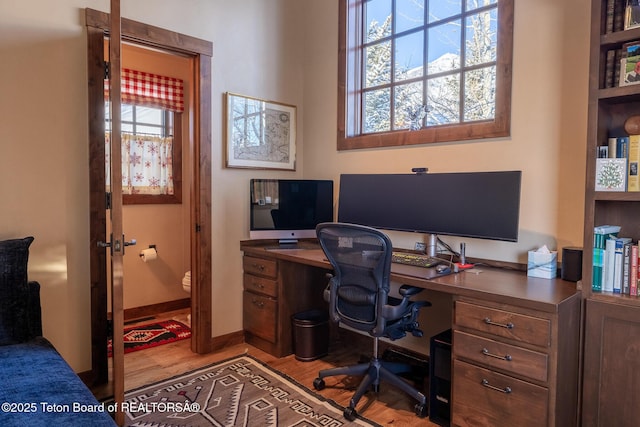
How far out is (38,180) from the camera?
90.9 inches

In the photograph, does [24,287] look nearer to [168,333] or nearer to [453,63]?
[168,333]

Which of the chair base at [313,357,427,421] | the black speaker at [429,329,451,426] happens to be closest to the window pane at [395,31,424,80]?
the black speaker at [429,329,451,426]

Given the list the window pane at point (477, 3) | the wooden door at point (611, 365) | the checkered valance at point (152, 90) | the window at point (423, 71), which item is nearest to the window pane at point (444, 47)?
the window at point (423, 71)

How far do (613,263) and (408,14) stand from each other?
213cm

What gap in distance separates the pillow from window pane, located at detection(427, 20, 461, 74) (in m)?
2.68

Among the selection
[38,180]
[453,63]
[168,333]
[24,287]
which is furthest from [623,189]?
[168,333]

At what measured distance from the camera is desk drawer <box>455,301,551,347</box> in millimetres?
1656

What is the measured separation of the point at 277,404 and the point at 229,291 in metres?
1.10

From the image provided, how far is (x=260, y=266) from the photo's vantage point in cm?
306

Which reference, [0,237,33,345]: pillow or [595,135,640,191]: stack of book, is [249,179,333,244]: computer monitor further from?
[595,135,640,191]: stack of book

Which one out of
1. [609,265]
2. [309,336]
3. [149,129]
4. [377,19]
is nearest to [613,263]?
[609,265]

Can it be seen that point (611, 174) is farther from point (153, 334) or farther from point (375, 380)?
point (153, 334)

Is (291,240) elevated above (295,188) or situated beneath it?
situated beneath

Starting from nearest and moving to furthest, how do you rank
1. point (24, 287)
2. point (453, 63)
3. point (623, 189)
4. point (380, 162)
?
point (623, 189)
point (24, 287)
point (453, 63)
point (380, 162)
